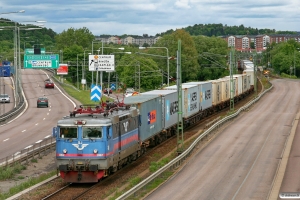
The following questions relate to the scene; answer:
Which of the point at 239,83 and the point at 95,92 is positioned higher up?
the point at 95,92

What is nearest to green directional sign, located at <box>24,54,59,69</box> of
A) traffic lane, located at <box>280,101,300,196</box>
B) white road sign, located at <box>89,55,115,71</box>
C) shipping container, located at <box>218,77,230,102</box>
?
white road sign, located at <box>89,55,115,71</box>

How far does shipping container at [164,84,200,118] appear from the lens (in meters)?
50.9

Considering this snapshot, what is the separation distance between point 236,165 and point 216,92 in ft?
113

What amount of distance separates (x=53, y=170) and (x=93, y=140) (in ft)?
22.0

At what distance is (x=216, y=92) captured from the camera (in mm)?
68000

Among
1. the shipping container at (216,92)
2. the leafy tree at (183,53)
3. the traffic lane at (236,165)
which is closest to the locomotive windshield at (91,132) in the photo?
the traffic lane at (236,165)

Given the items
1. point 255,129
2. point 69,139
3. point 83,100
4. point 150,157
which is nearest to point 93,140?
point 69,139

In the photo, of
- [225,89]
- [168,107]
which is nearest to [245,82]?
[225,89]

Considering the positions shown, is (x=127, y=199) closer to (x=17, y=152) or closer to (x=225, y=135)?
(x=17, y=152)

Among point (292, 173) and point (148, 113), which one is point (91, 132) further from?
point (148, 113)

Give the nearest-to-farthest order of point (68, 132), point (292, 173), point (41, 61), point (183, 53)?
point (68, 132) → point (292, 173) → point (41, 61) → point (183, 53)

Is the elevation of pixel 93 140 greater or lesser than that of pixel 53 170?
greater

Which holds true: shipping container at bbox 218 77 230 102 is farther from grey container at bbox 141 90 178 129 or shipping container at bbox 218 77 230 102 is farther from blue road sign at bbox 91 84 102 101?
blue road sign at bbox 91 84 102 101

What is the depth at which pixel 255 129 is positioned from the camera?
52125 millimetres
